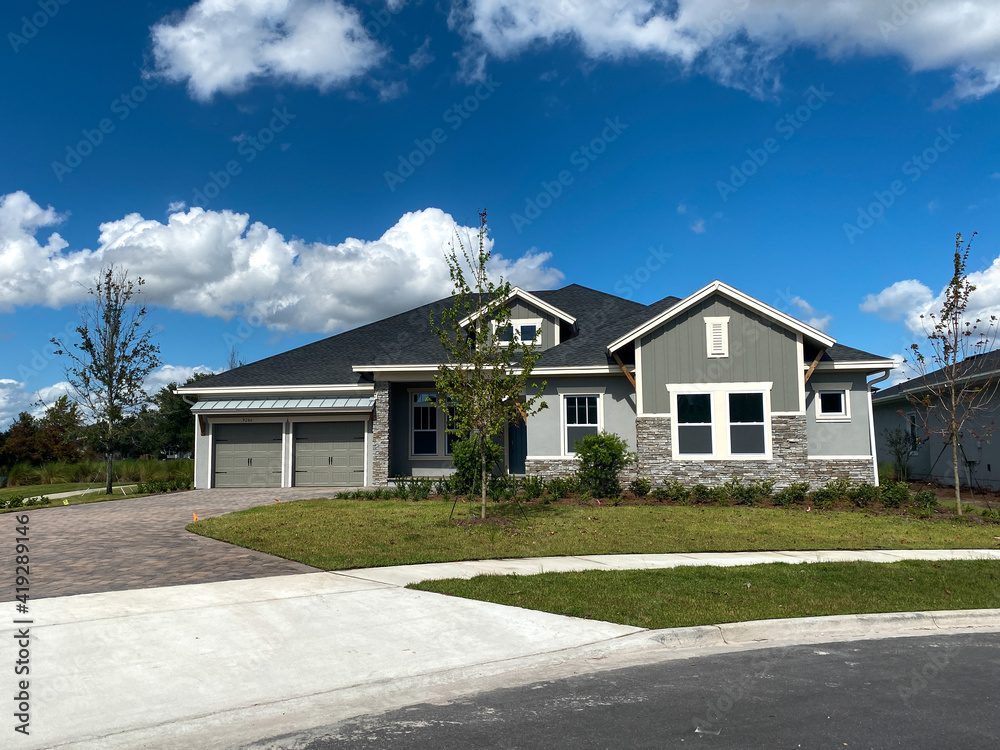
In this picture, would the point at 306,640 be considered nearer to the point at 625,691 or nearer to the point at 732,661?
the point at 625,691

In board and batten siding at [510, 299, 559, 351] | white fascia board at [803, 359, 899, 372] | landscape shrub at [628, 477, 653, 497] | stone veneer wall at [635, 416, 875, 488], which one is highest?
board and batten siding at [510, 299, 559, 351]

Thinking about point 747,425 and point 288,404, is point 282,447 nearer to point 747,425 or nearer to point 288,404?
point 288,404

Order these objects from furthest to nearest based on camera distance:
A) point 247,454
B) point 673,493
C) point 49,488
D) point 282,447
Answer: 1. point 49,488
2. point 247,454
3. point 282,447
4. point 673,493

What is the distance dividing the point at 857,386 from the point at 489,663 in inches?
667

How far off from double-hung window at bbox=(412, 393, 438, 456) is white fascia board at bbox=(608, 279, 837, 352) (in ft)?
20.9

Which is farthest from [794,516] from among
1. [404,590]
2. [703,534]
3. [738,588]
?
[404,590]

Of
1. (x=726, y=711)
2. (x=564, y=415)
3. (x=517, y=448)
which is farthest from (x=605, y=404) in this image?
(x=726, y=711)

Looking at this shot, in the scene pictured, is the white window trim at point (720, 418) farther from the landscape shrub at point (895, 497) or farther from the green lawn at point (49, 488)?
the green lawn at point (49, 488)

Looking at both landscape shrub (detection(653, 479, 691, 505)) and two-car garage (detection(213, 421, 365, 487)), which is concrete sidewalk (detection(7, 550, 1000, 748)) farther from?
two-car garage (detection(213, 421, 365, 487))

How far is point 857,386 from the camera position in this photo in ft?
64.0

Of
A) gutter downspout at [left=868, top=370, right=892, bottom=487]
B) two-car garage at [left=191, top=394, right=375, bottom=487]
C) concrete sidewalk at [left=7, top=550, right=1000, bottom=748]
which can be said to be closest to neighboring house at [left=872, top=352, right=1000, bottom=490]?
gutter downspout at [left=868, top=370, right=892, bottom=487]

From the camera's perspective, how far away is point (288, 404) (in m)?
21.2

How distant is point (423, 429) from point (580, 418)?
16.8 feet

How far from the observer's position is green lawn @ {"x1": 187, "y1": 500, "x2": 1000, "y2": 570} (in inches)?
423
